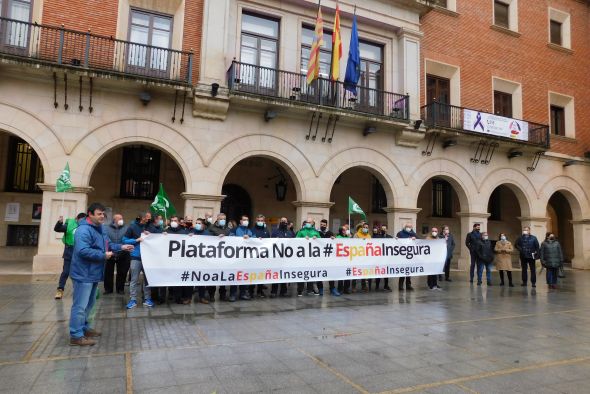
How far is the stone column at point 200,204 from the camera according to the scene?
12.5m

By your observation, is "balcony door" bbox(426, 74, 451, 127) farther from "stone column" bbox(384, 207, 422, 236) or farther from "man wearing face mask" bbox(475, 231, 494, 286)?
"man wearing face mask" bbox(475, 231, 494, 286)

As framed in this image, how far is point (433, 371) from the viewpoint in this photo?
180 inches

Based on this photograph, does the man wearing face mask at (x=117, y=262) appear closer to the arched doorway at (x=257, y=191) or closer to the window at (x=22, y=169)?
the window at (x=22, y=169)

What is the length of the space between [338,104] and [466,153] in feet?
21.4

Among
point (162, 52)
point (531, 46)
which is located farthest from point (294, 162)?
point (531, 46)

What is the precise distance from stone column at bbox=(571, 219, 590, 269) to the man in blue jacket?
21973 millimetres

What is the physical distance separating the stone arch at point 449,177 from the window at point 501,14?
26.3 feet

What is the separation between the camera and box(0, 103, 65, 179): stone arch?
1111cm

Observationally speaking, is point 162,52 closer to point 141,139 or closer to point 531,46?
point 141,139

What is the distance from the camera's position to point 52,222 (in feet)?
36.9

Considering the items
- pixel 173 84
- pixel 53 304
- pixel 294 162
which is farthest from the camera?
pixel 294 162

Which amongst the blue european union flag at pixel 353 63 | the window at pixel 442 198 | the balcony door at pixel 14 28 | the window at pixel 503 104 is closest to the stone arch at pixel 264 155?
the blue european union flag at pixel 353 63

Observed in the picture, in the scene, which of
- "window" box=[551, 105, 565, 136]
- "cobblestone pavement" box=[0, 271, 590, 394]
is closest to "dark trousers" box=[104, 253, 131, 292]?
"cobblestone pavement" box=[0, 271, 590, 394]

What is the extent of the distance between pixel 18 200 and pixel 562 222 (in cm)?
2766
